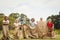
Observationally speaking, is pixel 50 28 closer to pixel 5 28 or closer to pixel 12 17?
pixel 12 17

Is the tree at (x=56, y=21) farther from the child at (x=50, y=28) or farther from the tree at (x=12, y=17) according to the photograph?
the tree at (x=12, y=17)

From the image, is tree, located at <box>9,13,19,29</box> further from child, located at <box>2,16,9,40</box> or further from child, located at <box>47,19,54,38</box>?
child, located at <box>47,19,54,38</box>

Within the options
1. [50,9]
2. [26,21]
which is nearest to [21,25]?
[26,21]

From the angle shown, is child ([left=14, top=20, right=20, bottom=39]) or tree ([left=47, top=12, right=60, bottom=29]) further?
tree ([left=47, top=12, right=60, bottom=29])

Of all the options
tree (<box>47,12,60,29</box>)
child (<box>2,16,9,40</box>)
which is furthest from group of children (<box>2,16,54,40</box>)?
tree (<box>47,12,60,29</box>)

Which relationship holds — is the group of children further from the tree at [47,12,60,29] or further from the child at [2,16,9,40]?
the tree at [47,12,60,29]

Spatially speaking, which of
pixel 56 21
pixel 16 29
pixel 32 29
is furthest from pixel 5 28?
pixel 56 21

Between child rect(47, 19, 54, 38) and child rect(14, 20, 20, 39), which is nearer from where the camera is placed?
child rect(14, 20, 20, 39)

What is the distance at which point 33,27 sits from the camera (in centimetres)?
1155

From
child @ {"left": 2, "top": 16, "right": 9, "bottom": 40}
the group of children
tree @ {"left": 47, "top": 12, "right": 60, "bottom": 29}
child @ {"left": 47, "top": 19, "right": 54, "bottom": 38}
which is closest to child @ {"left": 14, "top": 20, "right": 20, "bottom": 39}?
the group of children

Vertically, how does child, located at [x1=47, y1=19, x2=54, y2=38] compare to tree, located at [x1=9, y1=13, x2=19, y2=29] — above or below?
below

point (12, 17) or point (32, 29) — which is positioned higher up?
point (12, 17)

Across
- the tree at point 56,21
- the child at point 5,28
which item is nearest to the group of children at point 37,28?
the child at point 5,28

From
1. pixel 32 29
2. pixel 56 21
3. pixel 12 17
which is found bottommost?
pixel 32 29
